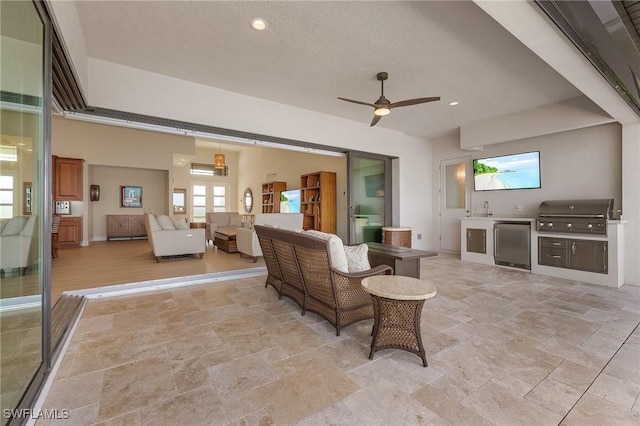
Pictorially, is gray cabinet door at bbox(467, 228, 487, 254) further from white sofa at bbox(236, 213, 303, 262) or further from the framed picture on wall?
the framed picture on wall

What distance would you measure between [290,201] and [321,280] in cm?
657

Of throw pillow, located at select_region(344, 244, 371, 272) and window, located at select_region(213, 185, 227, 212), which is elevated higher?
window, located at select_region(213, 185, 227, 212)

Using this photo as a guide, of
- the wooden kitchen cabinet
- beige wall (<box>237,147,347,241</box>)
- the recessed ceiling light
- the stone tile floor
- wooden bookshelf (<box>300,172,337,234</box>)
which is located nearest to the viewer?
the stone tile floor

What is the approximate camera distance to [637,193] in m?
4.23

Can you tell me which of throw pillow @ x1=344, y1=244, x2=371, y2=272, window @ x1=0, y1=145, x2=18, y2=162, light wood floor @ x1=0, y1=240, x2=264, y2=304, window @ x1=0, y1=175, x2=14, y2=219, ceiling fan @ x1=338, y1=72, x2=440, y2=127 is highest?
ceiling fan @ x1=338, y1=72, x2=440, y2=127

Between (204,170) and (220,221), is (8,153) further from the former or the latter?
(204,170)

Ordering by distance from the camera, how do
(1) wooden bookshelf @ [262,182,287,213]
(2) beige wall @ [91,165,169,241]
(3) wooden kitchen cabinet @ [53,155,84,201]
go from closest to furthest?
(3) wooden kitchen cabinet @ [53,155,84,201]
(2) beige wall @ [91,165,169,241]
(1) wooden bookshelf @ [262,182,287,213]

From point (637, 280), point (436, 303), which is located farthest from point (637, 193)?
point (436, 303)

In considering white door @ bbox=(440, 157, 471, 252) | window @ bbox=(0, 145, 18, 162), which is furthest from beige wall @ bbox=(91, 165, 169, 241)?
white door @ bbox=(440, 157, 471, 252)

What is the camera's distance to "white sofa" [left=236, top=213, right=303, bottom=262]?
5662 mm

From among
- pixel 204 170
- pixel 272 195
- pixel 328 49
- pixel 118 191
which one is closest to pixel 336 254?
pixel 328 49

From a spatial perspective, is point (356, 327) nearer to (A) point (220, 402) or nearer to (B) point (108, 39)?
(A) point (220, 402)

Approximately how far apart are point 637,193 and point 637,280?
1.32 m

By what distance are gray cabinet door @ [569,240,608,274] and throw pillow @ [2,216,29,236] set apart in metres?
6.52
